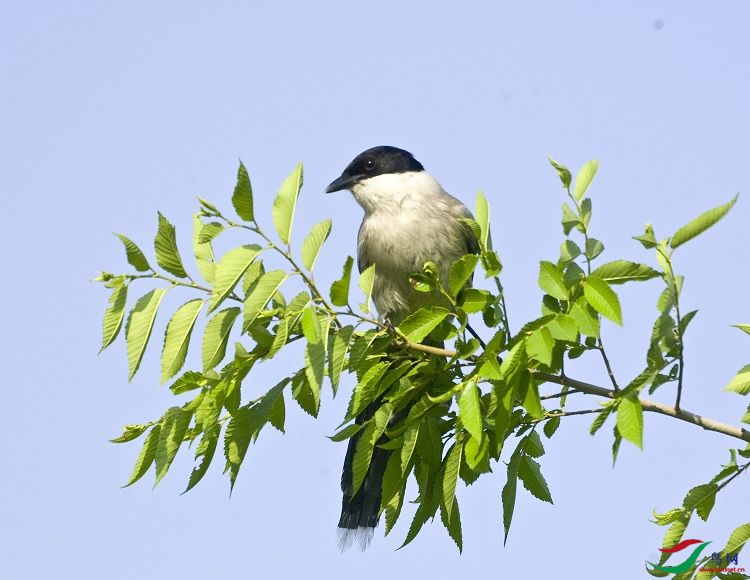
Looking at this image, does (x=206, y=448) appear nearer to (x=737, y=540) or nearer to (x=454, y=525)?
(x=454, y=525)

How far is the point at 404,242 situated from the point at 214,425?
8.17 feet

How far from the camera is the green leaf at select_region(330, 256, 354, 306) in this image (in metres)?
3.16

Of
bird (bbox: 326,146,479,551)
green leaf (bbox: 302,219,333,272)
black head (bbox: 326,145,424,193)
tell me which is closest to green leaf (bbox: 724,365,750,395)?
green leaf (bbox: 302,219,333,272)

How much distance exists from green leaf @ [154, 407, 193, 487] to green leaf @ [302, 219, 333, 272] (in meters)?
0.76

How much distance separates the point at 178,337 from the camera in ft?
10.1

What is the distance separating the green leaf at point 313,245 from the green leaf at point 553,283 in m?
0.70

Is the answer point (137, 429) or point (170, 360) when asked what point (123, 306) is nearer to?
point (170, 360)

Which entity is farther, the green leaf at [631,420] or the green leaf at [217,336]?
the green leaf at [217,336]

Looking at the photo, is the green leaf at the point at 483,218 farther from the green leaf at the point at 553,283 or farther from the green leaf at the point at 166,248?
the green leaf at the point at 166,248

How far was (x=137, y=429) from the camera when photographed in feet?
11.4

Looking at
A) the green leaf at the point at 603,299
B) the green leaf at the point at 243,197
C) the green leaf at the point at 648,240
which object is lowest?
the green leaf at the point at 603,299

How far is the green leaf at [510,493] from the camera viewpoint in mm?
3533

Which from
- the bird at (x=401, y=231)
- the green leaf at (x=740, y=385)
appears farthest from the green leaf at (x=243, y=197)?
the bird at (x=401, y=231)
